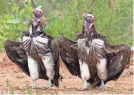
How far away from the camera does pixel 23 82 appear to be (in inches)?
567

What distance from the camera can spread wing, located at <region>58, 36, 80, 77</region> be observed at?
11625 millimetres

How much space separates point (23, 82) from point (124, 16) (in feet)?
14.8

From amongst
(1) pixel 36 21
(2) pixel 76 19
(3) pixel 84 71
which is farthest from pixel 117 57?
(2) pixel 76 19

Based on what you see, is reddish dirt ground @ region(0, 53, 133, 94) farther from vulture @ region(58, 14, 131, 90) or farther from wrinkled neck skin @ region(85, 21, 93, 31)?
wrinkled neck skin @ region(85, 21, 93, 31)

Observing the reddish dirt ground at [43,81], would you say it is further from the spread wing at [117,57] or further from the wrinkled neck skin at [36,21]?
the wrinkled neck skin at [36,21]

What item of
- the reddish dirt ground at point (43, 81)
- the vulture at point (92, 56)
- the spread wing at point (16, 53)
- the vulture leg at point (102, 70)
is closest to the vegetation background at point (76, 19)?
the reddish dirt ground at point (43, 81)

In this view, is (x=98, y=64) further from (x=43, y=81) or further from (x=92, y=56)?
(x=43, y=81)

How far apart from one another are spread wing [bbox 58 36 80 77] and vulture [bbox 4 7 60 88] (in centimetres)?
17

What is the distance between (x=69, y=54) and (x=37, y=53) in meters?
0.58

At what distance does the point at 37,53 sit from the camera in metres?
11.6

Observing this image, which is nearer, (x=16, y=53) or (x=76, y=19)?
(x=16, y=53)

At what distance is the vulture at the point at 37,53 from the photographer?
11508mm

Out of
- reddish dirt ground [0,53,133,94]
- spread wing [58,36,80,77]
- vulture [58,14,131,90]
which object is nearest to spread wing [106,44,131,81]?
vulture [58,14,131,90]

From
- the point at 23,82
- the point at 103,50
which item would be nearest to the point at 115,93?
the point at 103,50
